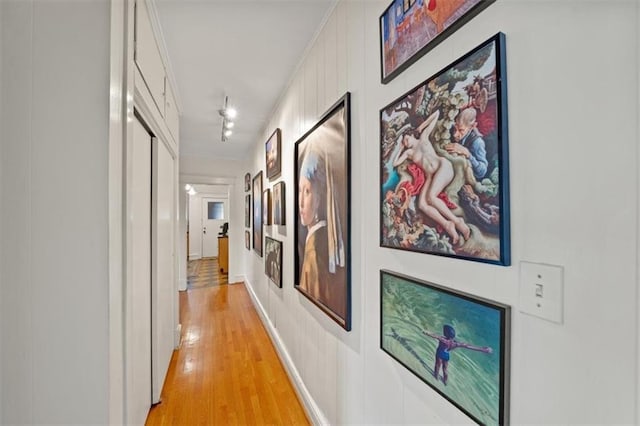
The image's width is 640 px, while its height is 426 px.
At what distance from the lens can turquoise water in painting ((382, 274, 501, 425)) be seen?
27.0 inches

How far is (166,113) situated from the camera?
6.95 feet

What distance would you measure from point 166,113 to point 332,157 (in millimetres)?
1492

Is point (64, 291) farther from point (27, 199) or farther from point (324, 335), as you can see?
point (324, 335)

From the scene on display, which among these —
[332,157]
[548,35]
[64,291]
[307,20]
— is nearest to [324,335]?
[332,157]

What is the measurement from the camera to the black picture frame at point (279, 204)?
238 centimetres

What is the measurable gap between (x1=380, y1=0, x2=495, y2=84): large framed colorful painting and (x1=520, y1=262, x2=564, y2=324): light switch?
2.17ft

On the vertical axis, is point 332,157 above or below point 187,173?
below

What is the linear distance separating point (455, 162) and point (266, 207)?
251 centimetres

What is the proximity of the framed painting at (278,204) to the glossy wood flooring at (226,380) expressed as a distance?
4.23 feet

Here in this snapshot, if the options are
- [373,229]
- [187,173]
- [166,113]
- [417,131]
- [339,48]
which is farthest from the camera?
[187,173]

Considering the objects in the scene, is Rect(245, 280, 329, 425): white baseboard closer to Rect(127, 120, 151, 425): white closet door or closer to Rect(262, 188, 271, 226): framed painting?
Rect(127, 120, 151, 425): white closet door

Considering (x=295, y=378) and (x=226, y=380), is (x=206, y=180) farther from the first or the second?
(x=295, y=378)

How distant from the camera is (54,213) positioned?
0.83 m

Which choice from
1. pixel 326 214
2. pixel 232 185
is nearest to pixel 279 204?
pixel 326 214
